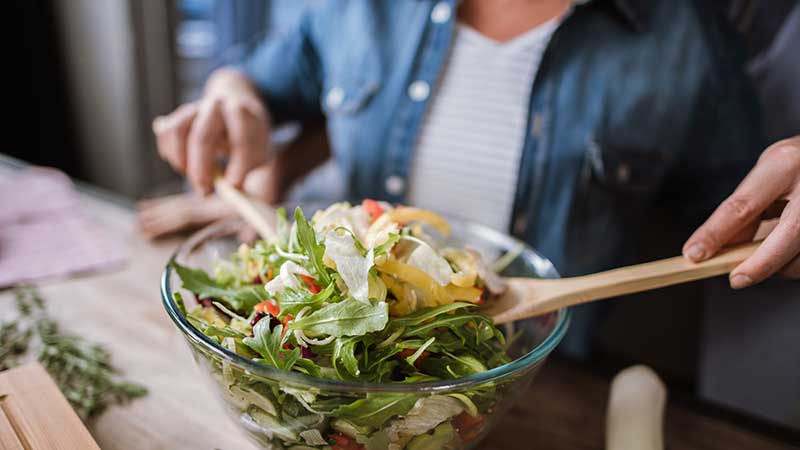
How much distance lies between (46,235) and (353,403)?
98cm

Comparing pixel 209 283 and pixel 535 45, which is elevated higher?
pixel 535 45

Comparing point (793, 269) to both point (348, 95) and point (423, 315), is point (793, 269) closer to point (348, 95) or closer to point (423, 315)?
point (423, 315)

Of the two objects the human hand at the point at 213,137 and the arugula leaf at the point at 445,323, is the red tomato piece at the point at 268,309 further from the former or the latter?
the human hand at the point at 213,137

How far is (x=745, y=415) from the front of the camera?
0.88m

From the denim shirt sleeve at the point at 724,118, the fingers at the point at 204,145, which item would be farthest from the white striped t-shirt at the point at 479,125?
the fingers at the point at 204,145

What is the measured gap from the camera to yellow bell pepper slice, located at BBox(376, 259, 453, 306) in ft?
2.19

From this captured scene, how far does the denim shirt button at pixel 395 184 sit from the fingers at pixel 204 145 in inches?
16.1

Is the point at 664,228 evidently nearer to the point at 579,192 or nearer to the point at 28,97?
the point at 579,192

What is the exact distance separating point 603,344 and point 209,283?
130cm

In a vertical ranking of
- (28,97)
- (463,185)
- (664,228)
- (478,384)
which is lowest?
(28,97)

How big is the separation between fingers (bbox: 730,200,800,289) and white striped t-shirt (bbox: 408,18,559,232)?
24.8 inches

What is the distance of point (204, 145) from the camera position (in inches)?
42.5

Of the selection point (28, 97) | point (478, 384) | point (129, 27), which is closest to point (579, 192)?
point (478, 384)

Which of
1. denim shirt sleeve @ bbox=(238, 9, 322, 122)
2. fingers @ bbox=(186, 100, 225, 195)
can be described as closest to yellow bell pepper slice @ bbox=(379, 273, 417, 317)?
fingers @ bbox=(186, 100, 225, 195)
